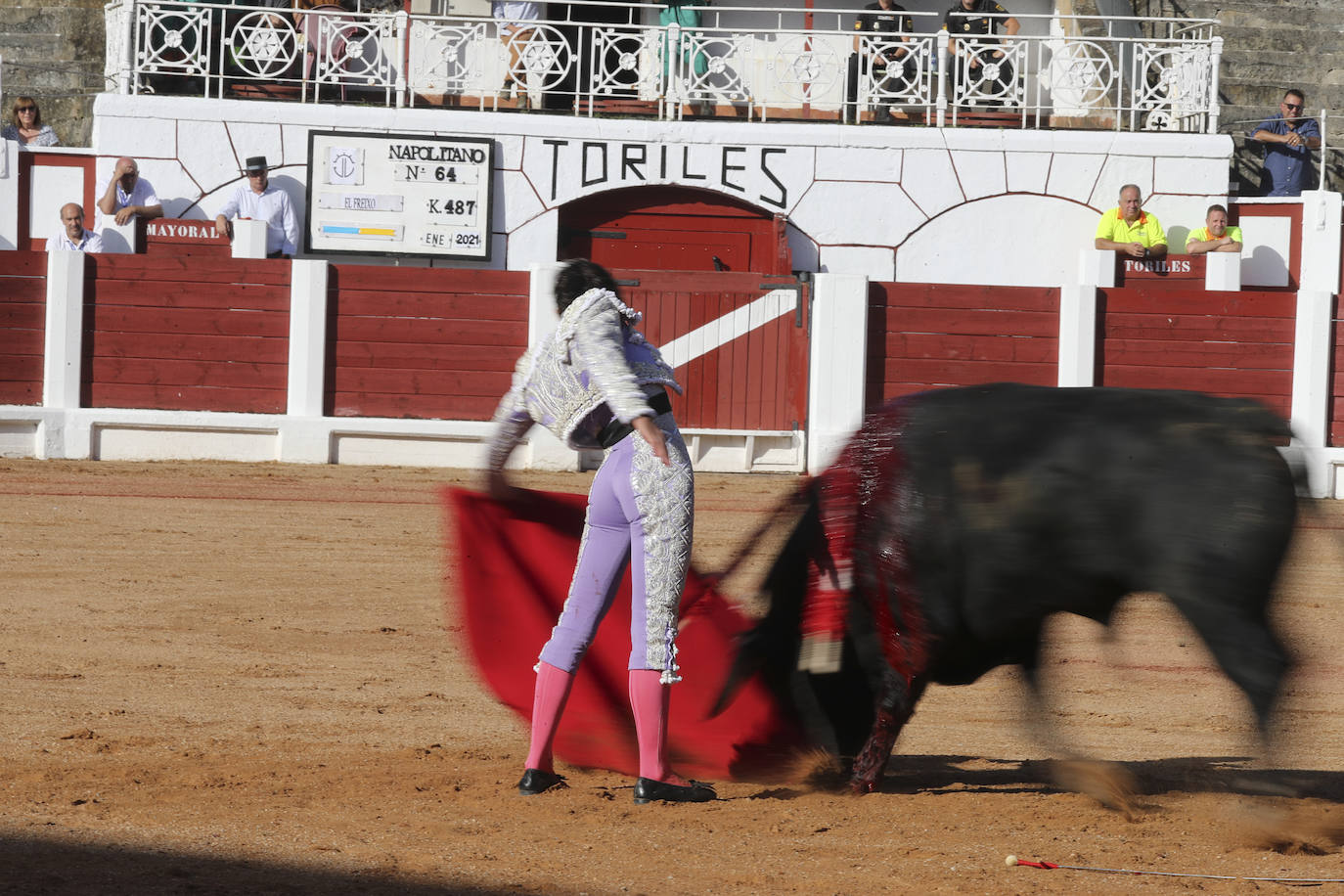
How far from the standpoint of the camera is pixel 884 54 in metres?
12.8

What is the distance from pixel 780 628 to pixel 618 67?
9183mm

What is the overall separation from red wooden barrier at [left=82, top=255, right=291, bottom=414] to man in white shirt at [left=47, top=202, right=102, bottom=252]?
39 centimetres

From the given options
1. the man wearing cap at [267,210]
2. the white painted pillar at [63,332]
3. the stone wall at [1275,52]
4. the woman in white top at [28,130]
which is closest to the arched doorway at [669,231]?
the man wearing cap at [267,210]

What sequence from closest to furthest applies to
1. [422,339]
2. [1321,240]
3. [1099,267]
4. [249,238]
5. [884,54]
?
[422,339] < [249,238] < [1099,267] < [1321,240] < [884,54]

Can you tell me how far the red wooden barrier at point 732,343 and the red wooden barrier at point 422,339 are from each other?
969 millimetres

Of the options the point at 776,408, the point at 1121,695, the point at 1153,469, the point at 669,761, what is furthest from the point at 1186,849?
the point at 776,408

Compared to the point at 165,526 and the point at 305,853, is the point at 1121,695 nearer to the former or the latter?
the point at 305,853

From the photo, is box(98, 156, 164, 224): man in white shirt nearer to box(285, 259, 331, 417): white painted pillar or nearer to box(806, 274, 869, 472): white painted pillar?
box(285, 259, 331, 417): white painted pillar

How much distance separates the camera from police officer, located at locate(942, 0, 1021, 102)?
1236 cm

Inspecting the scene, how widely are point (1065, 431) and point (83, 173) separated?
10.6 metres

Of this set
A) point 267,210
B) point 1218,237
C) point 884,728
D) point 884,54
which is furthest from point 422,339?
point 884,728

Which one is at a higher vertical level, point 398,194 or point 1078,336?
point 398,194

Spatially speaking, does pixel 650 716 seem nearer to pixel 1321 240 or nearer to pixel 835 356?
pixel 835 356

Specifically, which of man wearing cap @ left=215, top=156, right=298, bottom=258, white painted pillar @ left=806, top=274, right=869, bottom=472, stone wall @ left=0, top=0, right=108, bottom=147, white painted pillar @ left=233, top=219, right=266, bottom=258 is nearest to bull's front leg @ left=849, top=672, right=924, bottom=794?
white painted pillar @ left=806, top=274, right=869, bottom=472
